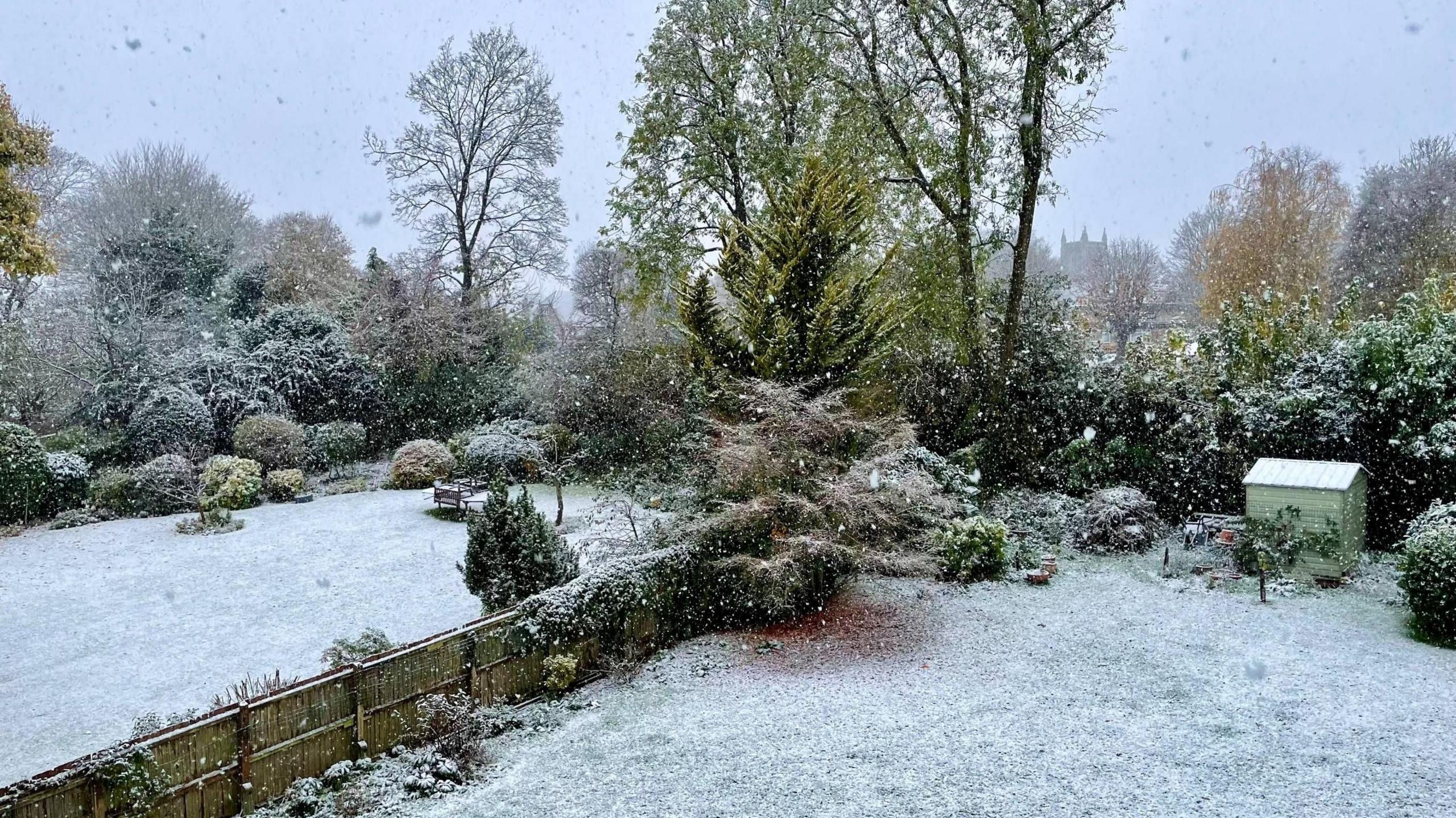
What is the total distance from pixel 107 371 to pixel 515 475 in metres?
8.99

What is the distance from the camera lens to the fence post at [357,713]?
6.16 metres

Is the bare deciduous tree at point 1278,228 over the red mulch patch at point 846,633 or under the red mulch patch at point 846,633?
over

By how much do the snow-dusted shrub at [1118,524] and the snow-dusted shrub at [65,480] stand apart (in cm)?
1733

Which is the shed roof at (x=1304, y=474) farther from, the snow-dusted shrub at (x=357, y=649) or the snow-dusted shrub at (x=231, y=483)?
the snow-dusted shrub at (x=231, y=483)

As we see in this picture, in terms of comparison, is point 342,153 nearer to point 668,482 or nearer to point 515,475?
point 515,475

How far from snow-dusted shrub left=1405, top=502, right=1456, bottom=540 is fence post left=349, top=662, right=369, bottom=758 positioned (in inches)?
424

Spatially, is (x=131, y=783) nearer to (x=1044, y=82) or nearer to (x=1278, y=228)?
(x=1044, y=82)

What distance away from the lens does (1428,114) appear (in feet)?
92.2

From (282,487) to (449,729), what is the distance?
11625mm

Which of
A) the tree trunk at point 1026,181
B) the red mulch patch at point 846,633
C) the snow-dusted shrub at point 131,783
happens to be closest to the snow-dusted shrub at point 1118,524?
the tree trunk at point 1026,181

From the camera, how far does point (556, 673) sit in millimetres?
7730

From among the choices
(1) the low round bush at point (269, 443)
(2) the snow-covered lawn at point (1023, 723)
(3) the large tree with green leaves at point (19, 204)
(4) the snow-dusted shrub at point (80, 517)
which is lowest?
(2) the snow-covered lawn at point (1023, 723)

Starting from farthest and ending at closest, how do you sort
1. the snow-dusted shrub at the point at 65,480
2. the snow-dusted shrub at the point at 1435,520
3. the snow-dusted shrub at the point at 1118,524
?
the snow-dusted shrub at the point at 65,480
the snow-dusted shrub at the point at 1118,524
the snow-dusted shrub at the point at 1435,520

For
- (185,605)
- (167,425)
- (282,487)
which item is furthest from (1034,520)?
(167,425)
